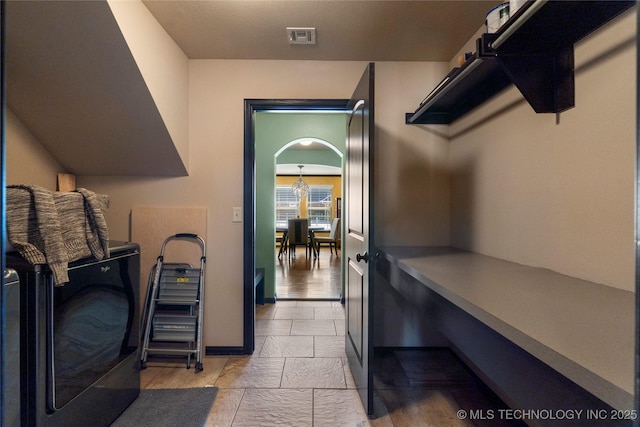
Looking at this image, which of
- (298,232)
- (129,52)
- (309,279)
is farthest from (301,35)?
(298,232)

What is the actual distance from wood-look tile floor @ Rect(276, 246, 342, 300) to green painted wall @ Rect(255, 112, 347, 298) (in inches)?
22.5

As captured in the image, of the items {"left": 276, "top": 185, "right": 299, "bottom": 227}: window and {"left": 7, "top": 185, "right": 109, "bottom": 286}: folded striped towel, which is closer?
{"left": 7, "top": 185, "right": 109, "bottom": 286}: folded striped towel

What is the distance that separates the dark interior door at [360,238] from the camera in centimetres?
164

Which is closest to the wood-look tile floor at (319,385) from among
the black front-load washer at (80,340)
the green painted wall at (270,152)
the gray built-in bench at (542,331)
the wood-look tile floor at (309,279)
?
the black front-load washer at (80,340)

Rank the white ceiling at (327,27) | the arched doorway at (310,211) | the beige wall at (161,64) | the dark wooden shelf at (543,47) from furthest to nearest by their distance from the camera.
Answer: the arched doorway at (310,211), the white ceiling at (327,27), the beige wall at (161,64), the dark wooden shelf at (543,47)

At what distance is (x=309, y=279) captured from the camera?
4941 millimetres

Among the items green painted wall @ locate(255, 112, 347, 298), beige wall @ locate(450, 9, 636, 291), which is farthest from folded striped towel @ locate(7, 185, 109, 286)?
green painted wall @ locate(255, 112, 347, 298)

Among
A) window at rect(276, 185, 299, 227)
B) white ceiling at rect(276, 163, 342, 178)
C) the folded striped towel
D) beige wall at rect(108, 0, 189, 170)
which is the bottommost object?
the folded striped towel

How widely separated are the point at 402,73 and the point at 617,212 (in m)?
1.82

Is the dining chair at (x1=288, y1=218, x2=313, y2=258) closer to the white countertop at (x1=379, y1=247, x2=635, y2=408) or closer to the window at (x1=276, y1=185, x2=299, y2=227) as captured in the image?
the window at (x1=276, y1=185, x2=299, y2=227)

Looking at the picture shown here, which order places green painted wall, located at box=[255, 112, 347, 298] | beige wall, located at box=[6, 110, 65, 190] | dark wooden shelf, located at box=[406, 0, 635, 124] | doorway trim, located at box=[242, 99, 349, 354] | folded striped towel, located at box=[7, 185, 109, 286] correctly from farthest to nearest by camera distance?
1. green painted wall, located at box=[255, 112, 347, 298]
2. doorway trim, located at box=[242, 99, 349, 354]
3. beige wall, located at box=[6, 110, 65, 190]
4. folded striped towel, located at box=[7, 185, 109, 286]
5. dark wooden shelf, located at box=[406, 0, 635, 124]

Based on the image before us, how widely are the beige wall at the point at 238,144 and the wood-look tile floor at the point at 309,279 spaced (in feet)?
5.48

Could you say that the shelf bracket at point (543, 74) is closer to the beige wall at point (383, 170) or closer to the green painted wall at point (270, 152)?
the beige wall at point (383, 170)

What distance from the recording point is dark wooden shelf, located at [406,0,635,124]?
96 centimetres
